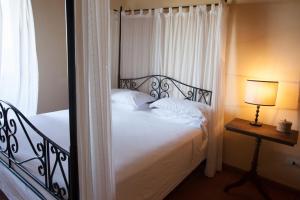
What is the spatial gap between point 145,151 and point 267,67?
166cm

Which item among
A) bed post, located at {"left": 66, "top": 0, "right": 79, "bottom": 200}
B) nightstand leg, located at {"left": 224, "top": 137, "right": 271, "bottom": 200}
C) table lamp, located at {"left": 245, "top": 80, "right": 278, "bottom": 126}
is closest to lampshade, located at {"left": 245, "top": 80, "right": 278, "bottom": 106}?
table lamp, located at {"left": 245, "top": 80, "right": 278, "bottom": 126}

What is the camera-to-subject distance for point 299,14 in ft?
7.38

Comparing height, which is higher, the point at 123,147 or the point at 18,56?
the point at 18,56

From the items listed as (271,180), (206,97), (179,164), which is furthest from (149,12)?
(271,180)

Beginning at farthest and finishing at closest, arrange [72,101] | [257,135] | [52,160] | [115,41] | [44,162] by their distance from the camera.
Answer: [115,41] → [257,135] → [52,160] → [44,162] → [72,101]

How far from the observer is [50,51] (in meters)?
3.28

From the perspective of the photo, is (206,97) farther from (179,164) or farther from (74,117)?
(74,117)

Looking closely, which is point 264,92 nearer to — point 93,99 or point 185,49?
point 185,49

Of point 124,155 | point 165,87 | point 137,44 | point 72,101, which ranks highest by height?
point 137,44

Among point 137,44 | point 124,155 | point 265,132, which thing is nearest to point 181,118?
point 265,132

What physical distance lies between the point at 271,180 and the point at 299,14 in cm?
182

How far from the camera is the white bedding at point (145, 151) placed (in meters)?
1.65

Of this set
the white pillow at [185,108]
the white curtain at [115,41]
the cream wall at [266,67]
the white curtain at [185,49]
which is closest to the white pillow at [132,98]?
the white pillow at [185,108]

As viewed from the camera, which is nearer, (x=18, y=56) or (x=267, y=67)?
(x=267, y=67)
